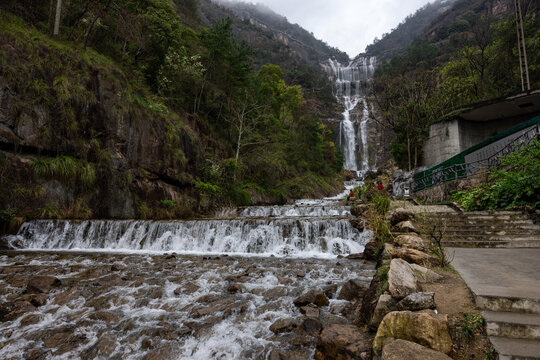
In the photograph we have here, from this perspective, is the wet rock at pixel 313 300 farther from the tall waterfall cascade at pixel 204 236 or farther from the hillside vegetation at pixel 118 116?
the hillside vegetation at pixel 118 116

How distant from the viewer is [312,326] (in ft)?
11.2

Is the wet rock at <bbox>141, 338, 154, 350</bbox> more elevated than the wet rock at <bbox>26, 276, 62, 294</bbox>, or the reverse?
the wet rock at <bbox>26, 276, 62, 294</bbox>

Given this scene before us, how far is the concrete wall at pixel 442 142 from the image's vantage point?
58.3 feet

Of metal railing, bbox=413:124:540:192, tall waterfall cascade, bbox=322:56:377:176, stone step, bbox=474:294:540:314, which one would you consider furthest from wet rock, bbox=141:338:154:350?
tall waterfall cascade, bbox=322:56:377:176

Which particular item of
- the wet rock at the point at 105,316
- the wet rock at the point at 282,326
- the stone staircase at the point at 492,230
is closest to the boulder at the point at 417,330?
the wet rock at the point at 282,326

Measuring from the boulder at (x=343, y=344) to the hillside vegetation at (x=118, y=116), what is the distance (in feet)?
37.5

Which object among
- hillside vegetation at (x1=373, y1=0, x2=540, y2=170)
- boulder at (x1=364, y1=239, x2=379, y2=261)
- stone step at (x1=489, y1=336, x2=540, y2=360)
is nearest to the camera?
stone step at (x1=489, y1=336, x2=540, y2=360)

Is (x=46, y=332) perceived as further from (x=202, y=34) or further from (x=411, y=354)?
(x=202, y=34)

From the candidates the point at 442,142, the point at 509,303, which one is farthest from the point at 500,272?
the point at 442,142

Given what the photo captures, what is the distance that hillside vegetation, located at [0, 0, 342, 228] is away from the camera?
1003 cm

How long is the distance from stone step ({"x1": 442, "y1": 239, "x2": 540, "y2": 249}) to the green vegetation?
1664 mm

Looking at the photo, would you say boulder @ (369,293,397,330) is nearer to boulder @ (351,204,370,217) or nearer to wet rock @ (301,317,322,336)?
wet rock @ (301,317,322,336)

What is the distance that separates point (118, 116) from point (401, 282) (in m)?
13.7

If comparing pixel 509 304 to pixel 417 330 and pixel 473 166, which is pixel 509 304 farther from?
pixel 473 166
